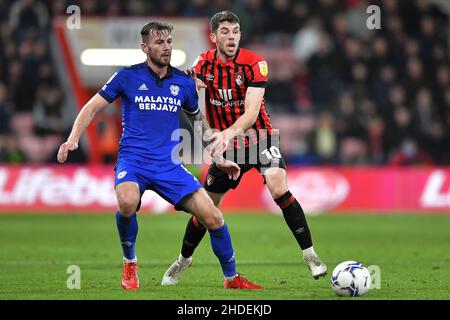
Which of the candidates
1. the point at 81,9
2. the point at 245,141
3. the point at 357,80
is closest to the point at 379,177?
the point at 357,80

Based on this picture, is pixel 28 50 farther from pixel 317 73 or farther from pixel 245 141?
pixel 245 141

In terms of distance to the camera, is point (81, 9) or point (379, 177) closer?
point (379, 177)

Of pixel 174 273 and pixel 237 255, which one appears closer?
pixel 174 273

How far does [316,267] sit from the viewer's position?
8.62 metres

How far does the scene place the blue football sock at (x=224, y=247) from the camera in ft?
27.4

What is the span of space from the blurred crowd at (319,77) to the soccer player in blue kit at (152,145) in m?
10.7

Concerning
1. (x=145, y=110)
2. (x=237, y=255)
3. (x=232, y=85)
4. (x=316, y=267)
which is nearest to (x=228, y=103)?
(x=232, y=85)

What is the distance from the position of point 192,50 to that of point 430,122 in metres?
4.93

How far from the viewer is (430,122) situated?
1984 cm

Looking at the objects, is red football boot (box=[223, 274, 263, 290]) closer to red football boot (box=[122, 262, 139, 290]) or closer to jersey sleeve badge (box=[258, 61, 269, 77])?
red football boot (box=[122, 262, 139, 290])

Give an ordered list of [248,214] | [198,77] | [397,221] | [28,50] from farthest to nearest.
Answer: [28,50] → [248,214] → [397,221] → [198,77]

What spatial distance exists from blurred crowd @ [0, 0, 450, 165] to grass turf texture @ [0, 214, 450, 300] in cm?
201

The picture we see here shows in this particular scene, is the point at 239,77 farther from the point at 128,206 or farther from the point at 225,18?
the point at 128,206

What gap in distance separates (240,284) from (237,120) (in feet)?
4.60
